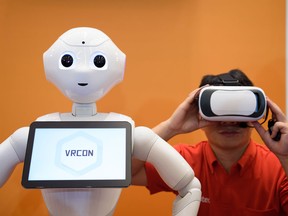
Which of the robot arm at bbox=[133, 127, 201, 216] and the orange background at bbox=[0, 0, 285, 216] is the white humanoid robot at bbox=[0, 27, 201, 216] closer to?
the robot arm at bbox=[133, 127, 201, 216]

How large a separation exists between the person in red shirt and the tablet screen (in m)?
0.37

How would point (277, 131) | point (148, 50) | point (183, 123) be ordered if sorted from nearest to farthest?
point (277, 131) < point (183, 123) < point (148, 50)

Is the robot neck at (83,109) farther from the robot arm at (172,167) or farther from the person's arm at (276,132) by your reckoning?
the person's arm at (276,132)

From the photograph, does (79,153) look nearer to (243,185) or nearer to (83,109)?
(83,109)

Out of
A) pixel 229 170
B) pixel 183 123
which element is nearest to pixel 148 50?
pixel 183 123

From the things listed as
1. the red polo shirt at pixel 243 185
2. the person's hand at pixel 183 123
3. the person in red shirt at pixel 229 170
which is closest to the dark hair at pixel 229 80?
the person in red shirt at pixel 229 170

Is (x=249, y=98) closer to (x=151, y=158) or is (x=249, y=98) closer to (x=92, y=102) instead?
(x=151, y=158)

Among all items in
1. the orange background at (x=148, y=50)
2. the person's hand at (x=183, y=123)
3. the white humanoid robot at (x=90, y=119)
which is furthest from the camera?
the orange background at (x=148, y=50)

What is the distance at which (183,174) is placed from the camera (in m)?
0.87

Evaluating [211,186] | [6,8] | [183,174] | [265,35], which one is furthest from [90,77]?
[265,35]

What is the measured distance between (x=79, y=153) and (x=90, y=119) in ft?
0.42

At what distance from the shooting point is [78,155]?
0.81 meters

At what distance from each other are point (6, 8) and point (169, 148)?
106 centimetres

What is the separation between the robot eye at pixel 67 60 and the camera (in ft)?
2.90
